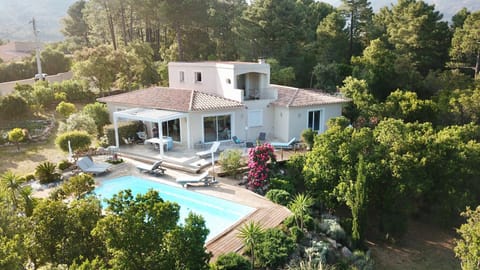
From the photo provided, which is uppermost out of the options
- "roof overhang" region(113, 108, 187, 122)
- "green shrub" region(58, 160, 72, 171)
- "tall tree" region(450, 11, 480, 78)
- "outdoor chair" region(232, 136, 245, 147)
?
"tall tree" region(450, 11, 480, 78)

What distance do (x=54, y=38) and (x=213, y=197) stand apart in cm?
18517

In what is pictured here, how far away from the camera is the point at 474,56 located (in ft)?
147

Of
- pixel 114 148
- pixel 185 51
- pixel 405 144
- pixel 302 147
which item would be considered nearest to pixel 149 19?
pixel 185 51

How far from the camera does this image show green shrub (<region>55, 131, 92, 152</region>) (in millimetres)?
26938

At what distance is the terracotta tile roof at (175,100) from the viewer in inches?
1199

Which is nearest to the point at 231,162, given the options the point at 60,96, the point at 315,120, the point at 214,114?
the point at 214,114

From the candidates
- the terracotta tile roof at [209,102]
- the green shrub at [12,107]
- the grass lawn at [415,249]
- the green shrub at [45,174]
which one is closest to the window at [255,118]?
the terracotta tile roof at [209,102]

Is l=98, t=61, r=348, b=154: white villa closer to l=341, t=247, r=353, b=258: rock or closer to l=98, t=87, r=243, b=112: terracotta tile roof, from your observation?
l=98, t=87, r=243, b=112: terracotta tile roof

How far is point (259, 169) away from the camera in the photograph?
2394cm

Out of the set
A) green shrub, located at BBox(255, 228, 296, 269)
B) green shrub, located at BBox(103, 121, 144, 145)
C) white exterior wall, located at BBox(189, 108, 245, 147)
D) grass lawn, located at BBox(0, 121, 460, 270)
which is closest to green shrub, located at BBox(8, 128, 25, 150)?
grass lawn, located at BBox(0, 121, 460, 270)

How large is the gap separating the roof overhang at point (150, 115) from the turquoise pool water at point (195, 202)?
5.13 meters

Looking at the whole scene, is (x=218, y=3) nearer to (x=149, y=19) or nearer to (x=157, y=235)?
(x=149, y=19)

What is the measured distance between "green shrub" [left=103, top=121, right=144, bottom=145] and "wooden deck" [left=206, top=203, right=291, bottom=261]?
16.2m

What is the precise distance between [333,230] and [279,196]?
3.55 metres
